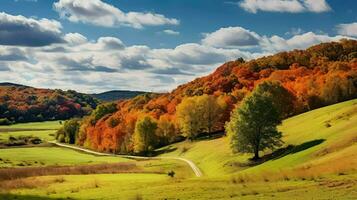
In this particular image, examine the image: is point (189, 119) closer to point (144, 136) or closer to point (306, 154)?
point (144, 136)

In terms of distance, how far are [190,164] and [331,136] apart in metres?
37.6

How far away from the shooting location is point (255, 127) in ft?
255

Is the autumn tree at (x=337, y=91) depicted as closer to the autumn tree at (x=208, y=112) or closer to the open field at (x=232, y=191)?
the autumn tree at (x=208, y=112)

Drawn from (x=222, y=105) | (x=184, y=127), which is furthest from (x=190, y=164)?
(x=222, y=105)

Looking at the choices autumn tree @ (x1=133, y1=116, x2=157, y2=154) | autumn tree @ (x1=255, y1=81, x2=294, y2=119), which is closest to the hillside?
autumn tree @ (x1=255, y1=81, x2=294, y2=119)

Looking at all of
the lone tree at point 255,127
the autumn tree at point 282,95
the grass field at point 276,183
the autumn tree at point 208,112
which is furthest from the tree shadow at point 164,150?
the grass field at point 276,183

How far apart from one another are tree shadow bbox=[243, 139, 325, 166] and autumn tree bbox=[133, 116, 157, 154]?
78009 millimetres

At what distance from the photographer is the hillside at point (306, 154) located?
145 ft

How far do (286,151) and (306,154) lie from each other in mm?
11815

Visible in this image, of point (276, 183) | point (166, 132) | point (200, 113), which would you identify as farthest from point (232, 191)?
point (166, 132)

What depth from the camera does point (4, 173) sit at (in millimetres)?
72625

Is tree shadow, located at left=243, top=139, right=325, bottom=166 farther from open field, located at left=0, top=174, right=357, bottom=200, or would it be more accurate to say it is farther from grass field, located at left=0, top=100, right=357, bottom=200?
open field, located at left=0, top=174, right=357, bottom=200

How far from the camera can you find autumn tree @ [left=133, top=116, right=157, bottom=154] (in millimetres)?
151000

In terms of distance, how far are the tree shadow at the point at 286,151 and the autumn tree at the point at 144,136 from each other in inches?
3071
